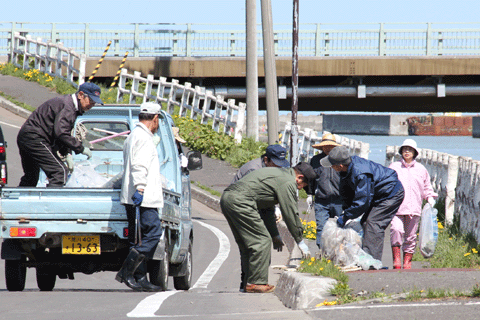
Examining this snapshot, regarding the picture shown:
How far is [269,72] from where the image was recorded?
57.9 feet

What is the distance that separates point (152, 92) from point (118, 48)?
99.0 inches

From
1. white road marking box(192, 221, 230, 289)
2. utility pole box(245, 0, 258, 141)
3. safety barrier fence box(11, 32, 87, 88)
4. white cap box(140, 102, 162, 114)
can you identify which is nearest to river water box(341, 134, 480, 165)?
utility pole box(245, 0, 258, 141)

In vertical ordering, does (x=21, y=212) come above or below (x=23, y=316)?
above

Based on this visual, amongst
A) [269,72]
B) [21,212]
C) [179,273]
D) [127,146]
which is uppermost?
[269,72]

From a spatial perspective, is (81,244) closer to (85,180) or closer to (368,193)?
(85,180)

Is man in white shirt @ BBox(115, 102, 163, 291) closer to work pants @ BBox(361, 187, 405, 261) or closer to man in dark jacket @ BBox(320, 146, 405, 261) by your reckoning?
man in dark jacket @ BBox(320, 146, 405, 261)

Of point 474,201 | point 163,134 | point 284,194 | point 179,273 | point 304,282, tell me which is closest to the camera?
point 304,282

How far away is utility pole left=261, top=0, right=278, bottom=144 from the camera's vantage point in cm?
1712

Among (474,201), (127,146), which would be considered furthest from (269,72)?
(127,146)

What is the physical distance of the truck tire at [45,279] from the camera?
796 cm

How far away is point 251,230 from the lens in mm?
7191

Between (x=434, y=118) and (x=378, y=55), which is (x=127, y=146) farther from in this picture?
(x=434, y=118)

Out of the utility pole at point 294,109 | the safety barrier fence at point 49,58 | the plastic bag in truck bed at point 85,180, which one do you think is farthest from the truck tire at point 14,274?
the safety barrier fence at point 49,58

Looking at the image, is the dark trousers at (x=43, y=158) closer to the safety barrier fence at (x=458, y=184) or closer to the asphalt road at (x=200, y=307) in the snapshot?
the asphalt road at (x=200, y=307)
